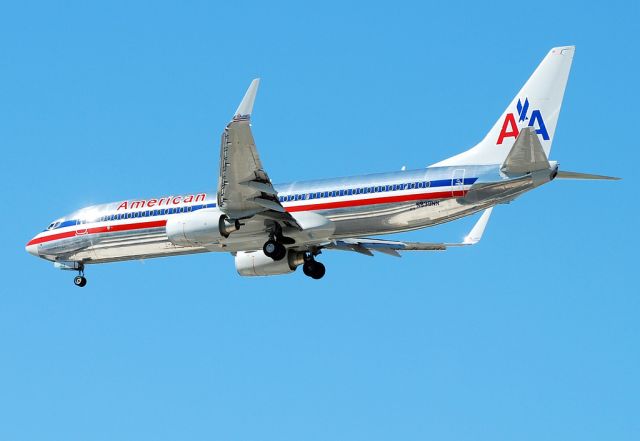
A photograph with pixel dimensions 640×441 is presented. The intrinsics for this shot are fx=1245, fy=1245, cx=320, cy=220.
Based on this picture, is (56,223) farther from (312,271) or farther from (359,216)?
(359,216)

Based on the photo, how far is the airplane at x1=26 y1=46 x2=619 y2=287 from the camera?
43.2 meters

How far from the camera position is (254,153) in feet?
141

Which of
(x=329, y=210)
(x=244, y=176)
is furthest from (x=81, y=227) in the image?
(x=329, y=210)

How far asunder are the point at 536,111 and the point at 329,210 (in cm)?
853

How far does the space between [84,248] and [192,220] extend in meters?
8.07

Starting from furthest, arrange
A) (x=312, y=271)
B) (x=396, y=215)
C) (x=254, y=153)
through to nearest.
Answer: (x=312, y=271) → (x=396, y=215) → (x=254, y=153)

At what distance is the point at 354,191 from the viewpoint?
46.6m

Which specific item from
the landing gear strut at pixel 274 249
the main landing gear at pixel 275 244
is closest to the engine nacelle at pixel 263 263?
the main landing gear at pixel 275 244

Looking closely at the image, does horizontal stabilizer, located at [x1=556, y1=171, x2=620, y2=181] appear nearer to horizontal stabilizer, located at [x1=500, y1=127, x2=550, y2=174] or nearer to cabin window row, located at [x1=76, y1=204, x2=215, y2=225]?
horizontal stabilizer, located at [x1=500, y1=127, x2=550, y2=174]

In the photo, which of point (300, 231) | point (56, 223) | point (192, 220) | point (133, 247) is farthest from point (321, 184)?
point (56, 223)

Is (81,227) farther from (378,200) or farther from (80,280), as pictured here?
(378,200)

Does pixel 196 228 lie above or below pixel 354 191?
below

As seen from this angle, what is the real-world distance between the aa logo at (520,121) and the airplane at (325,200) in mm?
37

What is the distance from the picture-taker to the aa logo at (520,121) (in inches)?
1809
